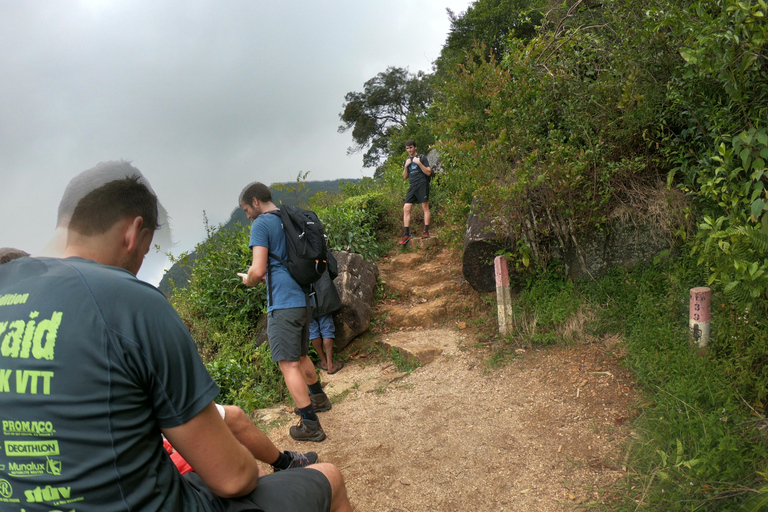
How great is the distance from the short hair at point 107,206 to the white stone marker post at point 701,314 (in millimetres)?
3734

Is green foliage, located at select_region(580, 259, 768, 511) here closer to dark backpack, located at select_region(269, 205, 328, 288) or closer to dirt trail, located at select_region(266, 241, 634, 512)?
dirt trail, located at select_region(266, 241, 634, 512)

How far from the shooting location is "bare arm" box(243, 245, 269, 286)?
3.60 metres

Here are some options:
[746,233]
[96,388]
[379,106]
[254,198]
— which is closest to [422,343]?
[254,198]

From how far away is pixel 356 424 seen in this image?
161 inches

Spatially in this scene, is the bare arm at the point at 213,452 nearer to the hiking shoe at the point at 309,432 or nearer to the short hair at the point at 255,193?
the hiking shoe at the point at 309,432

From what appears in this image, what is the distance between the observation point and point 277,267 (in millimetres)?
3795

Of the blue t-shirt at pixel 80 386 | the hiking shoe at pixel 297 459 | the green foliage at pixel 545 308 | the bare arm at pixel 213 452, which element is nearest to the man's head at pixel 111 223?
the blue t-shirt at pixel 80 386

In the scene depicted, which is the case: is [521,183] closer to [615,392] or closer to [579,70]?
[579,70]

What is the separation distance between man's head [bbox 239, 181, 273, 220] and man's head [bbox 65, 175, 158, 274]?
2.35m

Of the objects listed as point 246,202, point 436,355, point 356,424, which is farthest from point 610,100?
point 356,424

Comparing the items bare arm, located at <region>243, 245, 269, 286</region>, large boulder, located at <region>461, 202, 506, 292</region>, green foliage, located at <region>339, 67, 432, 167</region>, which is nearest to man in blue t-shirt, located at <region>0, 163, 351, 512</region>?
bare arm, located at <region>243, 245, 269, 286</region>

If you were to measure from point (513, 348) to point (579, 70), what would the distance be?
3120 mm

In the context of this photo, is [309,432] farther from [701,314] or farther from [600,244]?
[600,244]

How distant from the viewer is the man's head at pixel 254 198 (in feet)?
12.5
